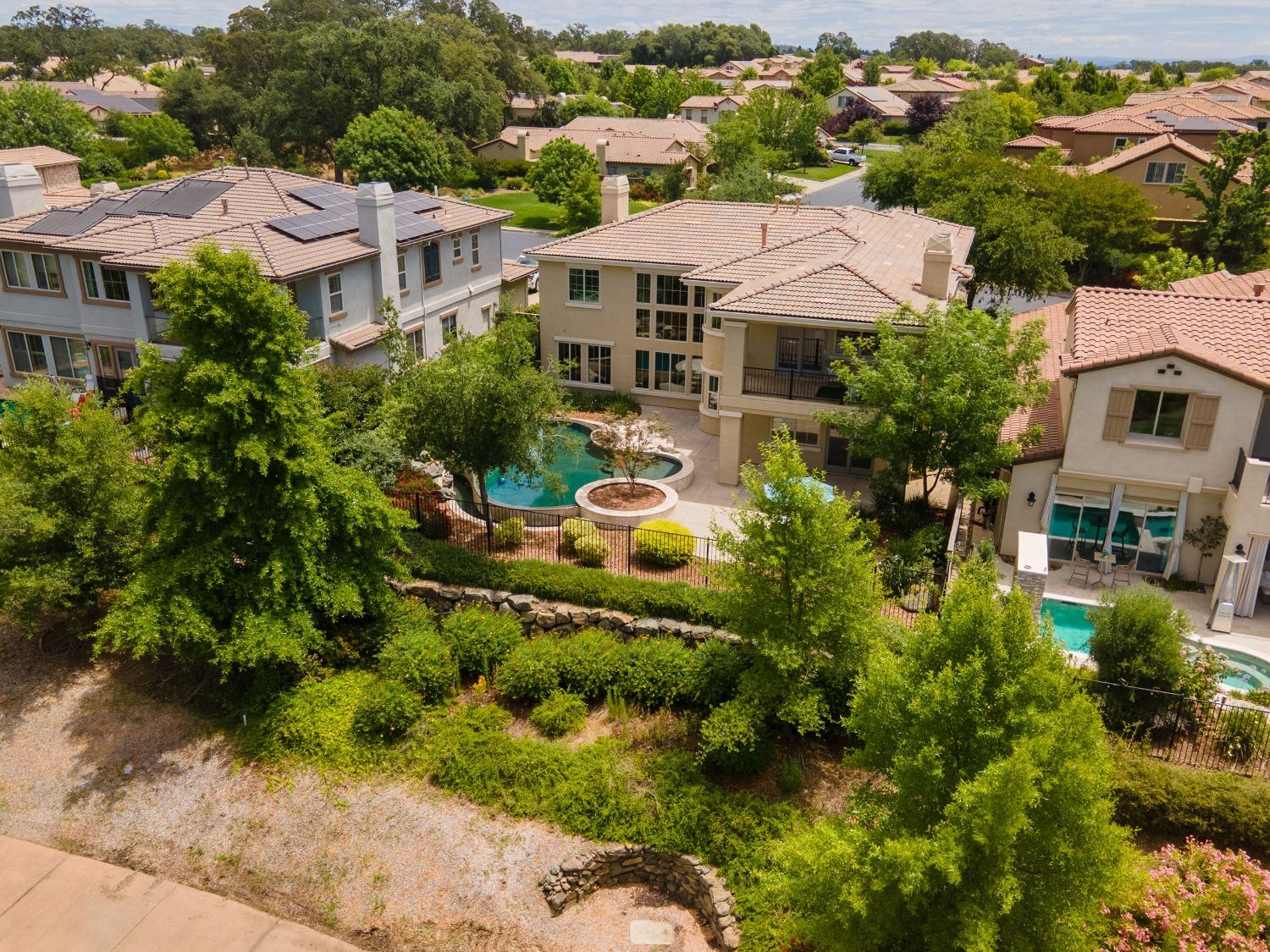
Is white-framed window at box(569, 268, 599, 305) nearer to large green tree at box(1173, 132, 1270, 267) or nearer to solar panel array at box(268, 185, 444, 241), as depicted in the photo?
solar panel array at box(268, 185, 444, 241)

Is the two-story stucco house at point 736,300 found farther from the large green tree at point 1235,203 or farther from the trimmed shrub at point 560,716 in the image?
the large green tree at point 1235,203

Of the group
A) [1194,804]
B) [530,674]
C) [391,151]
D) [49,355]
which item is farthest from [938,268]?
[391,151]

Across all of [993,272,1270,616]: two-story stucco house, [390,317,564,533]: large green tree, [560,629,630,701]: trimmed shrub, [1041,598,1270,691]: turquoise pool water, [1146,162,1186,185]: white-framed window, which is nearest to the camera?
[1041,598,1270,691]: turquoise pool water

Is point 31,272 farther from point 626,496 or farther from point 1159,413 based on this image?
point 1159,413

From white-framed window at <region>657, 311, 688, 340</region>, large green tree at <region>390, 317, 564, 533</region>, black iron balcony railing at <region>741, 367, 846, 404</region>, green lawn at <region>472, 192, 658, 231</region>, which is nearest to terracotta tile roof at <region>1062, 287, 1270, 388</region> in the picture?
black iron balcony railing at <region>741, 367, 846, 404</region>

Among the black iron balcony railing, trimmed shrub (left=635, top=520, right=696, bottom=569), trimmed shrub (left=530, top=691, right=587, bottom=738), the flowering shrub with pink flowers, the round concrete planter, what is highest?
the black iron balcony railing
